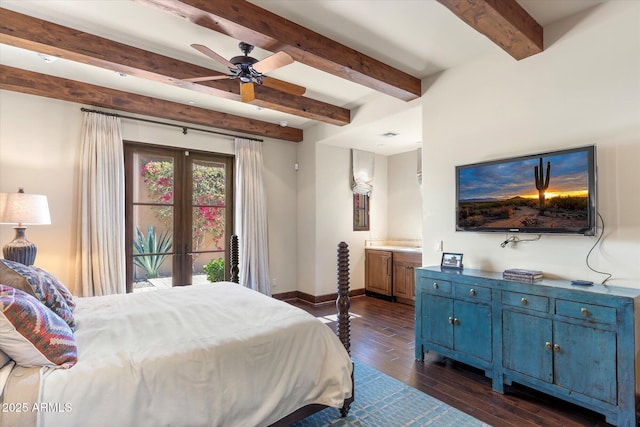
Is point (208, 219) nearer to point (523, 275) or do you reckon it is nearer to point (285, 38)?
point (285, 38)

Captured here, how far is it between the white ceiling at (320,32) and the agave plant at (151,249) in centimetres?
187

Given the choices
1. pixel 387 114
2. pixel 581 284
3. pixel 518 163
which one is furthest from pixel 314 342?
pixel 387 114

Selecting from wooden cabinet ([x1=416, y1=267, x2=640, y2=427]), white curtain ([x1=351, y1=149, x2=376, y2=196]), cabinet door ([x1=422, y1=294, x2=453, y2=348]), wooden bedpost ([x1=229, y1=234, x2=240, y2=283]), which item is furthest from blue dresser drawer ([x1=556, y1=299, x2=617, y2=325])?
white curtain ([x1=351, y1=149, x2=376, y2=196])

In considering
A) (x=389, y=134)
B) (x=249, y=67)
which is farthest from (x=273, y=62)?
(x=389, y=134)

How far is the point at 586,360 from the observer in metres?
2.22

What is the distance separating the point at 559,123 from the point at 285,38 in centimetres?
239

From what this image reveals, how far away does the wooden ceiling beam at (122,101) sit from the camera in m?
3.47

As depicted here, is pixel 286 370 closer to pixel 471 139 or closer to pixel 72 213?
pixel 471 139

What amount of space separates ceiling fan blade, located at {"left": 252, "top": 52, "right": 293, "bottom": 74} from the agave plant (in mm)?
2916

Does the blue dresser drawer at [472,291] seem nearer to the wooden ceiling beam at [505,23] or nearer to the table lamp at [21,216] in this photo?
the wooden ceiling beam at [505,23]

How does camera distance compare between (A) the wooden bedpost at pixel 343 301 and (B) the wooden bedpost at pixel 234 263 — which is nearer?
(A) the wooden bedpost at pixel 343 301

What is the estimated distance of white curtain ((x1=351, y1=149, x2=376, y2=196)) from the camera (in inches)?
231

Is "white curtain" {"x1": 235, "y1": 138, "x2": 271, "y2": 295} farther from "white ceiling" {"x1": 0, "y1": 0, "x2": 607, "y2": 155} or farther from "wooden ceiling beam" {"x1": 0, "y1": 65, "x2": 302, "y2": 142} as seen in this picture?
"white ceiling" {"x1": 0, "y1": 0, "x2": 607, "y2": 155}

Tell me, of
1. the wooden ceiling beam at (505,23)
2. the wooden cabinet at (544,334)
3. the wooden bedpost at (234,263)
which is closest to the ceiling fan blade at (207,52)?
the wooden ceiling beam at (505,23)
